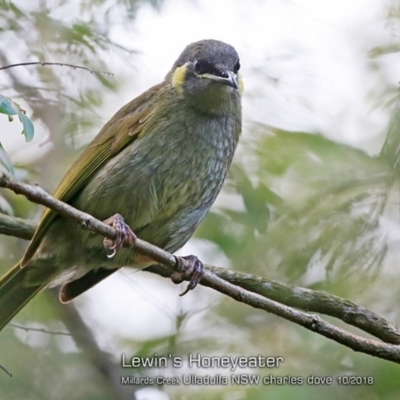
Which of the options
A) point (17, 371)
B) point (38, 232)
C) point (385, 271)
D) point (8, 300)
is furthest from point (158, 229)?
point (385, 271)

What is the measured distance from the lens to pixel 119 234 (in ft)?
11.2

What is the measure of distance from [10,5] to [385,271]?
9.75ft

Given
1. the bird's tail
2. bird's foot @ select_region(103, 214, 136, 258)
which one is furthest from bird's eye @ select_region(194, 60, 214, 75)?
the bird's tail

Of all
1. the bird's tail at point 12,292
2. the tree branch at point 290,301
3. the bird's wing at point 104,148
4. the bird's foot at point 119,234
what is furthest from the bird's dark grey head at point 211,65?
the bird's tail at point 12,292

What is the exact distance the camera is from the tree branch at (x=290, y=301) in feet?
9.82

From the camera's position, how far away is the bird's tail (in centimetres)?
399

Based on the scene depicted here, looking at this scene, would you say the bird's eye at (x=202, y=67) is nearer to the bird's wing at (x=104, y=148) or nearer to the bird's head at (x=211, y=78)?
the bird's head at (x=211, y=78)

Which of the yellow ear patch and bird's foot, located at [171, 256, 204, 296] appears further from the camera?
the yellow ear patch

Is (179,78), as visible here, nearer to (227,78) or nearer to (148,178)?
(227,78)

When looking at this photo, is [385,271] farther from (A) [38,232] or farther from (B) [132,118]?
(A) [38,232]

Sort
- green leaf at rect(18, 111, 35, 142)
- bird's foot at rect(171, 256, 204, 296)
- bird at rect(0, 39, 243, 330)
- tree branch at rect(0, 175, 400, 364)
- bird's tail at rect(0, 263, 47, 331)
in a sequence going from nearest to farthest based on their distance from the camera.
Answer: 1. green leaf at rect(18, 111, 35, 142)
2. tree branch at rect(0, 175, 400, 364)
3. bird's foot at rect(171, 256, 204, 296)
4. bird at rect(0, 39, 243, 330)
5. bird's tail at rect(0, 263, 47, 331)

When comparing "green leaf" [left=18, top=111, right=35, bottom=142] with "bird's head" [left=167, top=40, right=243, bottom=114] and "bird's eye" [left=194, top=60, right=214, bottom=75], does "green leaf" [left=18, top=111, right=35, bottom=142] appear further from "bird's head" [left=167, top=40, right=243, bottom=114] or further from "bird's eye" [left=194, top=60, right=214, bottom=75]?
"bird's eye" [left=194, top=60, right=214, bottom=75]

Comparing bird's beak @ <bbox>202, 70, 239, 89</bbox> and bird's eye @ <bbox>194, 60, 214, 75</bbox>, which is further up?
bird's eye @ <bbox>194, 60, 214, 75</bbox>

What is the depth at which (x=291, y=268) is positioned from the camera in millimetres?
4625
